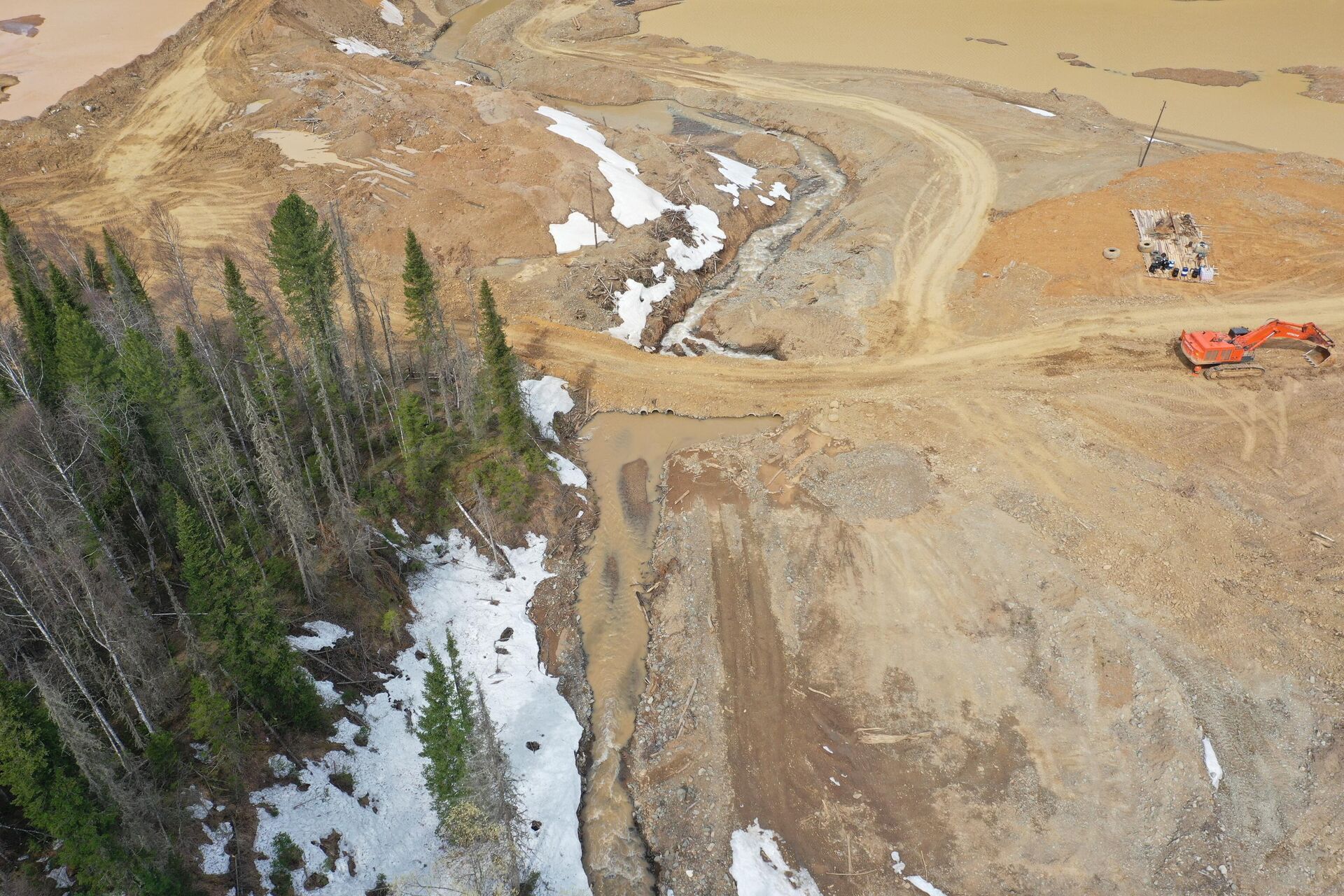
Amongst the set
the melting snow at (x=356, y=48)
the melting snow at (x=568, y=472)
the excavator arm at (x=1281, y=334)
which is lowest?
the melting snow at (x=568, y=472)

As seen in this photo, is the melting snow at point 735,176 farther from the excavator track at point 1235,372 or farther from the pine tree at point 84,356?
the pine tree at point 84,356

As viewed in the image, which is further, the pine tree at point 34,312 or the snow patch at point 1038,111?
the snow patch at point 1038,111

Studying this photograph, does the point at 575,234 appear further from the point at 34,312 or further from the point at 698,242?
the point at 34,312

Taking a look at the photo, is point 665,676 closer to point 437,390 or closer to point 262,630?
point 262,630

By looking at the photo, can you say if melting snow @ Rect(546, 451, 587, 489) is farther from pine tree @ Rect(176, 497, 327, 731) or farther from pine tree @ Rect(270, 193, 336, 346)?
pine tree @ Rect(176, 497, 327, 731)

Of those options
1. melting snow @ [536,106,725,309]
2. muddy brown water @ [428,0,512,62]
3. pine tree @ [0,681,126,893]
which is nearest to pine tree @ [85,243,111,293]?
melting snow @ [536,106,725,309]

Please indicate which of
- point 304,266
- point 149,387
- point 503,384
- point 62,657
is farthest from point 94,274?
point 62,657

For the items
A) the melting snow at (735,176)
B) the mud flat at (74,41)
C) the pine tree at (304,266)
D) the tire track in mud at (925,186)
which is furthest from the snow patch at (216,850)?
the mud flat at (74,41)
